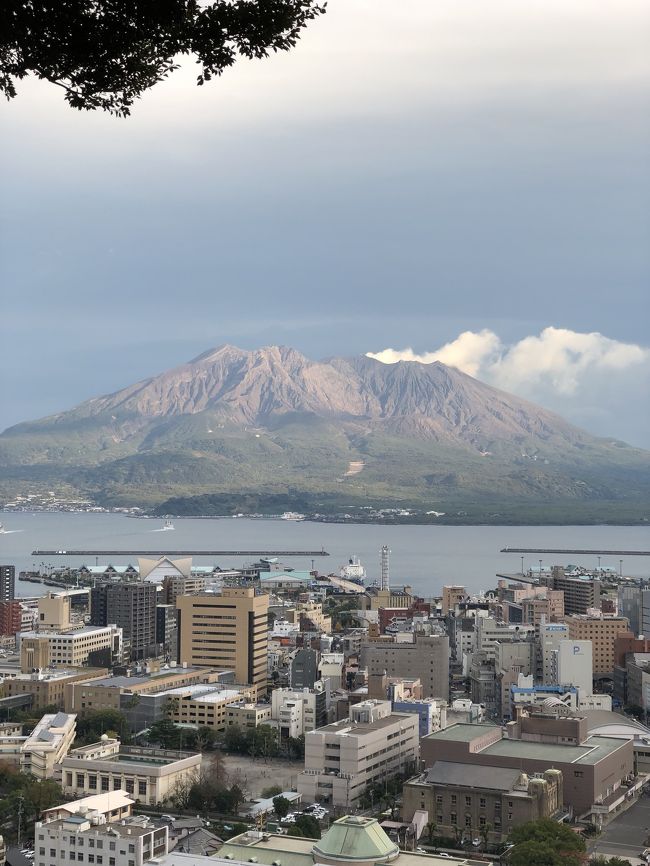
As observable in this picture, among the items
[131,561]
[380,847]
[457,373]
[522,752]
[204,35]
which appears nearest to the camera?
[204,35]

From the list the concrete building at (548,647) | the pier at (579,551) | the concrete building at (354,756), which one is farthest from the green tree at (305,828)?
the pier at (579,551)

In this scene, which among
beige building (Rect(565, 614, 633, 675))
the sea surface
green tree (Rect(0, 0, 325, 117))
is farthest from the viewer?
the sea surface

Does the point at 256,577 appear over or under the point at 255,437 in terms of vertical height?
under

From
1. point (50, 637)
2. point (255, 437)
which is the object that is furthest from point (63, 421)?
point (50, 637)

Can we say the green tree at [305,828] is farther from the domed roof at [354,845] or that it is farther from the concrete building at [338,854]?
the domed roof at [354,845]

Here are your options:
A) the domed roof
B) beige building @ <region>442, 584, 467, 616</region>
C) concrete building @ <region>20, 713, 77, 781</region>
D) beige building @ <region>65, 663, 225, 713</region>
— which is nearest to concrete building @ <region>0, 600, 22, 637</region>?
beige building @ <region>65, 663, 225, 713</region>

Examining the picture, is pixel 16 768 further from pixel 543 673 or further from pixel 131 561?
pixel 131 561

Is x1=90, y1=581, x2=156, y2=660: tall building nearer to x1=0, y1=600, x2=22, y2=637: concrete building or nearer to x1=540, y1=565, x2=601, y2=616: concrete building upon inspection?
x1=0, y1=600, x2=22, y2=637: concrete building
